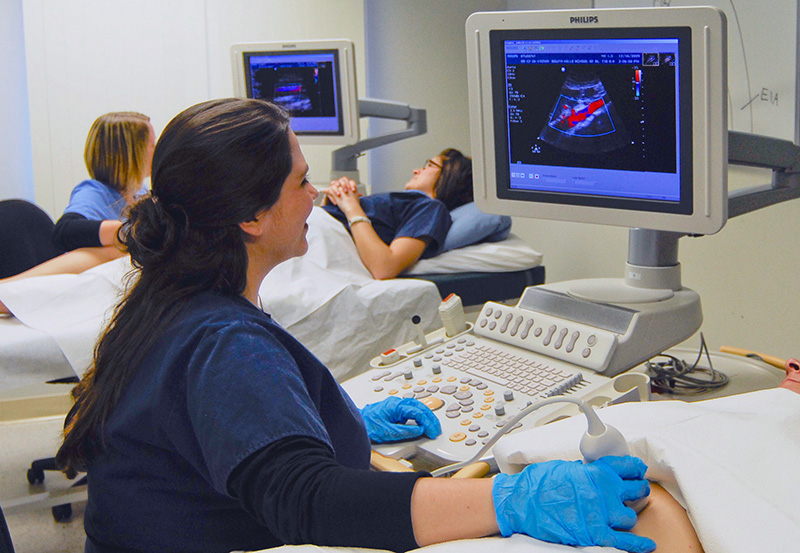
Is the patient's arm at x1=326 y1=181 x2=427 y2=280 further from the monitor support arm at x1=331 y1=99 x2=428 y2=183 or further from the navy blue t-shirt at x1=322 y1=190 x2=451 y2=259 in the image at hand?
the monitor support arm at x1=331 y1=99 x2=428 y2=183

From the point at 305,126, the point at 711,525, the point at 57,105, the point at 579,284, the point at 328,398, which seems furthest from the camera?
the point at 57,105

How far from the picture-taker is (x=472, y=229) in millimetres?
2684

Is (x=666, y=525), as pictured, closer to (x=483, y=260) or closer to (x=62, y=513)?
(x=483, y=260)

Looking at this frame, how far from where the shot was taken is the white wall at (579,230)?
78.4 inches

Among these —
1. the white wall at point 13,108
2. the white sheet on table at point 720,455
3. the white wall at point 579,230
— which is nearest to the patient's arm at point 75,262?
the white wall at point 13,108

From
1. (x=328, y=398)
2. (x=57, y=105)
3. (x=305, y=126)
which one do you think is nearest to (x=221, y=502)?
(x=328, y=398)

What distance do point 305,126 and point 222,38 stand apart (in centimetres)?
98

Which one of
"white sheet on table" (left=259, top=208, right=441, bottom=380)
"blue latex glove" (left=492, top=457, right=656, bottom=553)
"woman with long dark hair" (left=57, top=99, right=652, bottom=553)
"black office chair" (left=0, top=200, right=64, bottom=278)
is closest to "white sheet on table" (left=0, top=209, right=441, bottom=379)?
"white sheet on table" (left=259, top=208, right=441, bottom=380)

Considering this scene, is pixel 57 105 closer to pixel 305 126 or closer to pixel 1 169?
pixel 1 169

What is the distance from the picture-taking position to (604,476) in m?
0.78

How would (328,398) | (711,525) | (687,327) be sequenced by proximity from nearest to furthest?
(711,525) → (328,398) → (687,327)

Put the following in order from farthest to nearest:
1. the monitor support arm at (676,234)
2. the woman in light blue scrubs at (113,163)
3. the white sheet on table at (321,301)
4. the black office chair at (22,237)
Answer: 1. the woman in light blue scrubs at (113,163)
2. the black office chair at (22,237)
3. the white sheet on table at (321,301)
4. the monitor support arm at (676,234)

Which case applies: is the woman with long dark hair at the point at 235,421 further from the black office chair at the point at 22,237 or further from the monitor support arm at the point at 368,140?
the monitor support arm at the point at 368,140

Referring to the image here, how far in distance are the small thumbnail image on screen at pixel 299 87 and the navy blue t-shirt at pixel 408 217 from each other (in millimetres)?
384
